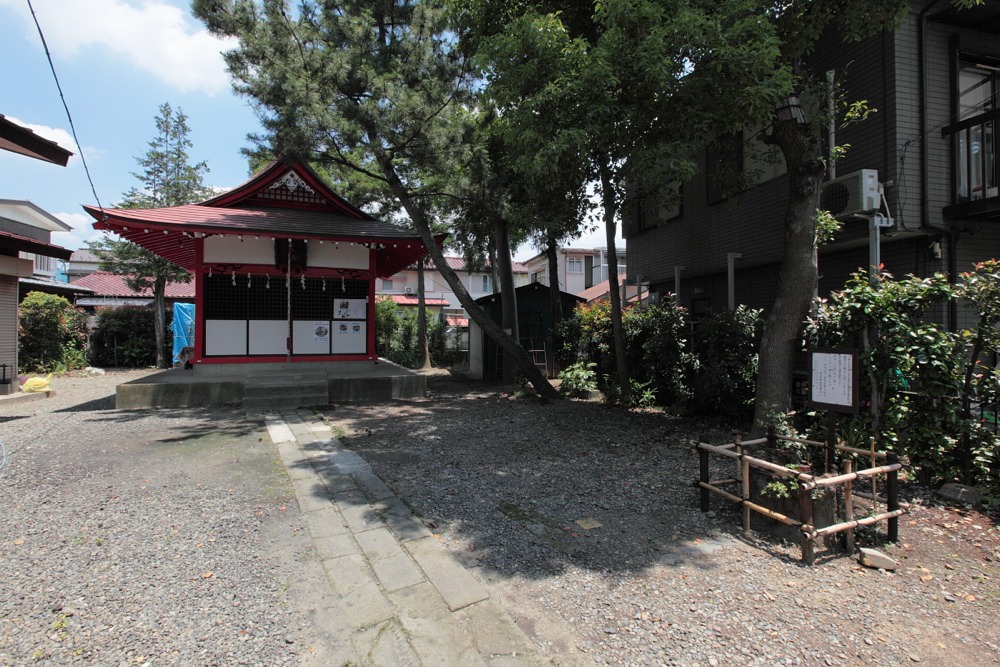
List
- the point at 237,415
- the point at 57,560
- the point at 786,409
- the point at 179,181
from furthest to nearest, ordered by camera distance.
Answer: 1. the point at 179,181
2. the point at 237,415
3. the point at 786,409
4. the point at 57,560

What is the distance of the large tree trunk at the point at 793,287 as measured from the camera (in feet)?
16.2

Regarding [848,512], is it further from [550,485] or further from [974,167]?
[974,167]

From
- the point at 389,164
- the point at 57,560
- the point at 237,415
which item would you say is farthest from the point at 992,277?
the point at 237,415

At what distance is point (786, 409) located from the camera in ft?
16.0

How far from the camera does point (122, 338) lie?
18.7 metres

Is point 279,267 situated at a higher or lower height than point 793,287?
higher

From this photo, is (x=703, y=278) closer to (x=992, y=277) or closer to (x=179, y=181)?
(x=992, y=277)

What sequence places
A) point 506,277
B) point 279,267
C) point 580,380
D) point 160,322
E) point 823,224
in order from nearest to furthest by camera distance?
1. point 823,224
2. point 580,380
3. point 279,267
4. point 506,277
5. point 160,322

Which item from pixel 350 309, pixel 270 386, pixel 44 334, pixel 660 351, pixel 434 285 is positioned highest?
pixel 434 285

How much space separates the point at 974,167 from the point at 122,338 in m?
24.0

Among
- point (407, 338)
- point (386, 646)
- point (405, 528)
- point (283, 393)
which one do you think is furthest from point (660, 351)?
point (407, 338)

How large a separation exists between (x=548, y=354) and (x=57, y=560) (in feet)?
44.5

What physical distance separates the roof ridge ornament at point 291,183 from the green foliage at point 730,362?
33.6 ft

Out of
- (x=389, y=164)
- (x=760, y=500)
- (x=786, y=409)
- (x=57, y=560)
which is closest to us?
(x=57, y=560)
